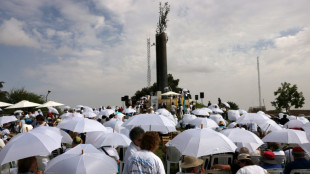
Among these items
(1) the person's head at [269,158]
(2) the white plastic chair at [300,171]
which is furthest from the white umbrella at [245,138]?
(2) the white plastic chair at [300,171]

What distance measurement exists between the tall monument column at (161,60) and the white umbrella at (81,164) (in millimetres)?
36878

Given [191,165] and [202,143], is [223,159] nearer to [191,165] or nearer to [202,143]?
[202,143]

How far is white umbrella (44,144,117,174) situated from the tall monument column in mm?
36878

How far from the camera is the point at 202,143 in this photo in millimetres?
4828

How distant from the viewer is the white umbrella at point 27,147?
173 inches

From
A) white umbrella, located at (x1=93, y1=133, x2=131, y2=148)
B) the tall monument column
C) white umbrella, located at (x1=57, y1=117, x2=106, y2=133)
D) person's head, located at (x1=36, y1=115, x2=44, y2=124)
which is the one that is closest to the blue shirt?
white umbrella, located at (x1=93, y1=133, x2=131, y2=148)

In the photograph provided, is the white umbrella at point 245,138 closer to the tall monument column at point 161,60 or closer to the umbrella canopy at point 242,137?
the umbrella canopy at point 242,137

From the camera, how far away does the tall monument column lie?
1588 inches

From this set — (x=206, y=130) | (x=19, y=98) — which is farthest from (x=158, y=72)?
(x=206, y=130)

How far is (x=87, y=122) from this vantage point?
7258 millimetres

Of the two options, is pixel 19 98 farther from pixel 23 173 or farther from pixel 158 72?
pixel 23 173

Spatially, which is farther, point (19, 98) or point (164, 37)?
point (164, 37)

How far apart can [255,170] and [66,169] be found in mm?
2435

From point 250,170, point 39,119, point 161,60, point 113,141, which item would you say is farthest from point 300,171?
point 161,60
